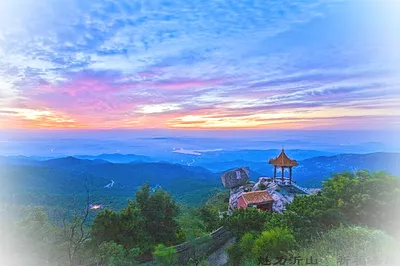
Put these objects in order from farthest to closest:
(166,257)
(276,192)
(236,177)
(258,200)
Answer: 1. (236,177)
2. (276,192)
3. (258,200)
4. (166,257)

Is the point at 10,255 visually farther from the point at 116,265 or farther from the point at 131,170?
the point at 131,170

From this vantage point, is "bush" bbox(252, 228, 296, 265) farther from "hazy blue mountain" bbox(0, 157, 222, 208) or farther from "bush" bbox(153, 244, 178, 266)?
"hazy blue mountain" bbox(0, 157, 222, 208)

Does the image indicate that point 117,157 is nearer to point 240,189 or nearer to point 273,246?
point 273,246

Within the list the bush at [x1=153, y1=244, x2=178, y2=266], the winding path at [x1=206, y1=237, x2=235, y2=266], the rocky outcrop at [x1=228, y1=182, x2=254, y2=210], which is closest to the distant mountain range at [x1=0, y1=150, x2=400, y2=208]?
the rocky outcrop at [x1=228, y1=182, x2=254, y2=210]

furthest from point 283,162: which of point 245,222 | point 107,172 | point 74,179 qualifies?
point 74,179

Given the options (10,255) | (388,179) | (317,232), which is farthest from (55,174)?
(388,179)

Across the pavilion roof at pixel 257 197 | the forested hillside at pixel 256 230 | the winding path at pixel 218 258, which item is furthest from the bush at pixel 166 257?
the pavilion roof at pixel 257 197

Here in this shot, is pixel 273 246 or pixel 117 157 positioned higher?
pixel 117 157
